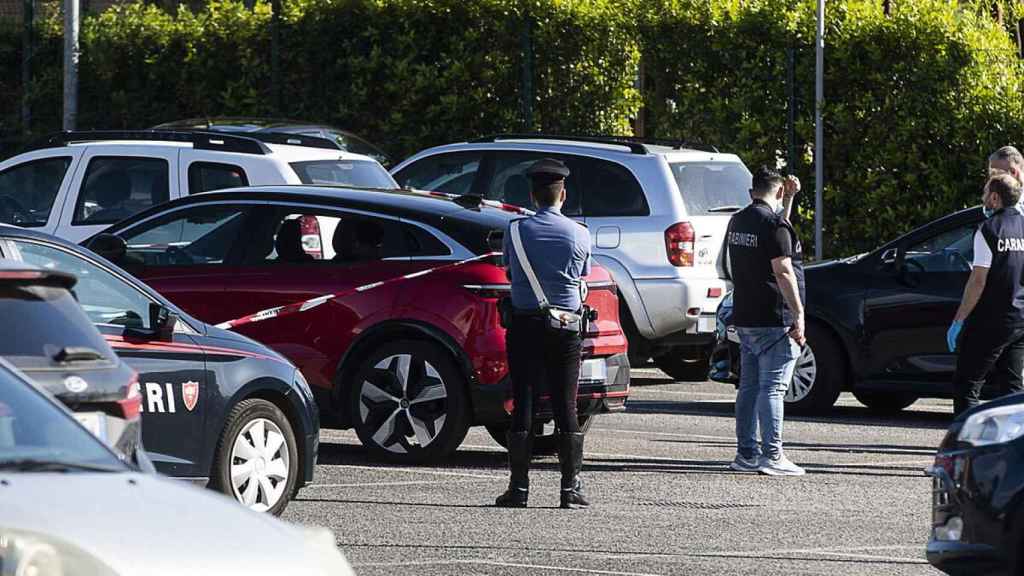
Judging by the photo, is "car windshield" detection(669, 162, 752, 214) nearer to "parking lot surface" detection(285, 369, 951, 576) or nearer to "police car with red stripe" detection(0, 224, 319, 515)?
"parking lot surface" detection(285, 369, 951, 576)

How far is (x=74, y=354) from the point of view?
645 cm

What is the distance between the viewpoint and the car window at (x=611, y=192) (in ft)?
51.9

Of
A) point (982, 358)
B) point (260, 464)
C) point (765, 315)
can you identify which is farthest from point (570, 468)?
point (982, 358)

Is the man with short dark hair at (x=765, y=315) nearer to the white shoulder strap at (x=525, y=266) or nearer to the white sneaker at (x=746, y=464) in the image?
the white sneaker at (x=746, y=464)

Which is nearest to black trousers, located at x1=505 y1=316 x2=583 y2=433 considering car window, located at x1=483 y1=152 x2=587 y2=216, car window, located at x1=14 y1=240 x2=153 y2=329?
car window, located at x1=14 y1=240 x2=153 y2=329

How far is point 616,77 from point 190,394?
41.8 ft

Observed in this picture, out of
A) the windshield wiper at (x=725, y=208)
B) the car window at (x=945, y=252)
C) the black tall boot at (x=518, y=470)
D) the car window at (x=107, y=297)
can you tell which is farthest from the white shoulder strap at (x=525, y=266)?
the windshield wiper at (x=725, y=208)

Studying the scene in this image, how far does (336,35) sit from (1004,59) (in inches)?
299

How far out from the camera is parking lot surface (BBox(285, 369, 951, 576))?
8625mm

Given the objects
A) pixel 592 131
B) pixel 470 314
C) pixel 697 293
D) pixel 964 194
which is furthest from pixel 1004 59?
pixel 470 314

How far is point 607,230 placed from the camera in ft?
51.7

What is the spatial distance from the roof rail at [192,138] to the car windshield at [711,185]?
11.1 ft

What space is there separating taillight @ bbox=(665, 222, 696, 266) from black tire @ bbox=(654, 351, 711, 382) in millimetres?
1939

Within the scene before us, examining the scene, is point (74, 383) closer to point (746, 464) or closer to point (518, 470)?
point (518, 470)
